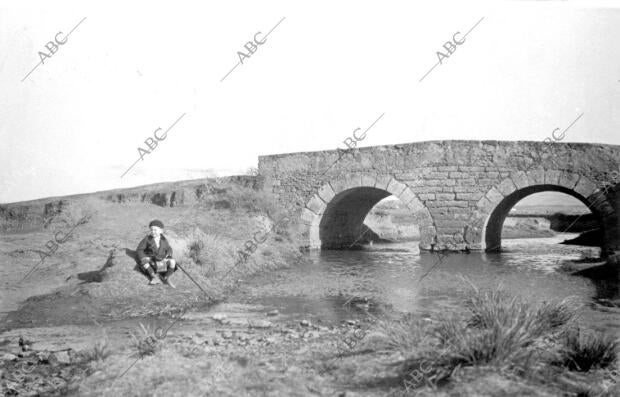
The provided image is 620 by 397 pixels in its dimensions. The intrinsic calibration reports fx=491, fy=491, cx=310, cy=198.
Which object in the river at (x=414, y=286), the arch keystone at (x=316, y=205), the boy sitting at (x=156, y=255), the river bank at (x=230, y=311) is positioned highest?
the arch keystone at (x=316, y=205)

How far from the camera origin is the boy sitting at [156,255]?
695 centimetres

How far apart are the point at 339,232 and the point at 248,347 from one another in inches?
504

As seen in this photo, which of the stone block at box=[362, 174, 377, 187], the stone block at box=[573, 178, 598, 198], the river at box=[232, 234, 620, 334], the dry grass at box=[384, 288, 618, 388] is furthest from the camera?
the stone block at box=[362, 174, 377, 187]

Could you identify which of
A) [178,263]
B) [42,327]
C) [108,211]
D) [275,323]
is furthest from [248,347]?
[108,211]

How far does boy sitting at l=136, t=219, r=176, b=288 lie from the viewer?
6953 mm

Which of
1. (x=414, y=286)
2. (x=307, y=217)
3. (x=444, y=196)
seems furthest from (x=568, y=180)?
(x=307, y=217)

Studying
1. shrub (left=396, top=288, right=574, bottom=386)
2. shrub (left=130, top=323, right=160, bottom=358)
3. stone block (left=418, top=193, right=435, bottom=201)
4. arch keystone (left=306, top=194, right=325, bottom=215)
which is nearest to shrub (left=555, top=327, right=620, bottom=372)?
shrub (left=396, top=288, right=574, bottom=386)

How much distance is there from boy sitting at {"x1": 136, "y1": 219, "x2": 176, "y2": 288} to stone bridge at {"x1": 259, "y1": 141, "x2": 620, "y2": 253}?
25.9 ft

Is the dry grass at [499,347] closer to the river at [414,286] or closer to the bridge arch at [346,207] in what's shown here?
the river at [414,286]

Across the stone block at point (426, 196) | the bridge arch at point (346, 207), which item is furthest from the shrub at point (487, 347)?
the bridge arch at point (346, 207)

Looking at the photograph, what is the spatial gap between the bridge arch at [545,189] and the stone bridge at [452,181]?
2 cm

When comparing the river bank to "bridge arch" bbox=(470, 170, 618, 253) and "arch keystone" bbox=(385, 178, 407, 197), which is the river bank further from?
"arch keystone" bbox=(385, 178, 407, 197)

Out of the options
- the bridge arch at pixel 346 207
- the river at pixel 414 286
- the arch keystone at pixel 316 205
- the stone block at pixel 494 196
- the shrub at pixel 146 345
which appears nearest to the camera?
the shrub at pixel 146 345

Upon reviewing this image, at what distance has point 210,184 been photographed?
16.4m
